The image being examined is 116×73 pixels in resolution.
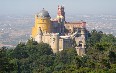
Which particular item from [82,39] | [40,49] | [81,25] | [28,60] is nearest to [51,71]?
[28,60]

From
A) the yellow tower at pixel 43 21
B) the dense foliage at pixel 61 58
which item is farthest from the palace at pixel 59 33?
the dense foliage at pixel 61 58

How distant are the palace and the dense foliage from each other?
1.33 meters

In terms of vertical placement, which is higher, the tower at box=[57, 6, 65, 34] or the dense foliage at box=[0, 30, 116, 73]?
the tower at box=[57, 6, 65, 34]

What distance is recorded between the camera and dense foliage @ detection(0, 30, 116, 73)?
43.0m

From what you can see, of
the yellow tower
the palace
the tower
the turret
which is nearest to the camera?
the palace

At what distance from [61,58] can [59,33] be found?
948cm

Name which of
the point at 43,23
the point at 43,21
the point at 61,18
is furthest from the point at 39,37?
the point at 61,18

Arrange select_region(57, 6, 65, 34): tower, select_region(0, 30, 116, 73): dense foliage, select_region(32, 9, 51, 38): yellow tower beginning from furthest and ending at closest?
select_region(57, 6, 65, 34): tower
select_region(32, 9, 51, 38): yellow tower
select_region(0, 30, 116, 73): dense foliage

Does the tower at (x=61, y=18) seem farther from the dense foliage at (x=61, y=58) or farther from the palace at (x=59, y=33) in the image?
the dense foliage at (x=61, y=58)

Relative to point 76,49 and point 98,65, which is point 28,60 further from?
point 98,65

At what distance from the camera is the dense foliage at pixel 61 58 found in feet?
141

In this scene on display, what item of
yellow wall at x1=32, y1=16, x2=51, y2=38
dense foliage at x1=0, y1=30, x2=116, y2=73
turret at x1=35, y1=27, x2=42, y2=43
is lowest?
dense foliage at x1=0, y1=30, x2=116, y2=73

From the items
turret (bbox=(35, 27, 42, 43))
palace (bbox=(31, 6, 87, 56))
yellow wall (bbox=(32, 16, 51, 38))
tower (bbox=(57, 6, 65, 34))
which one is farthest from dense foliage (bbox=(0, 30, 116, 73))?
tower (bbox=(57, 6, 65, 34))

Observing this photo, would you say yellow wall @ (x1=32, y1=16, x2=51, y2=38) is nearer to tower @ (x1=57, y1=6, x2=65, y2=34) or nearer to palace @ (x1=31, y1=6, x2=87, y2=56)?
palace @ (x1=31, y1=6, x2=87, y2=56)
